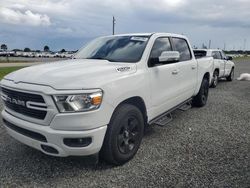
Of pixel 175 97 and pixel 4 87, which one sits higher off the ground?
pixel 4 87

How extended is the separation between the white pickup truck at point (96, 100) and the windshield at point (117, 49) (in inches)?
0.6

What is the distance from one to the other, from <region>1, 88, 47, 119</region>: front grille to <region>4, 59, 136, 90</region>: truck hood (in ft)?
0.54

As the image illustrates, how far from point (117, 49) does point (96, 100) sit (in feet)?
5.53

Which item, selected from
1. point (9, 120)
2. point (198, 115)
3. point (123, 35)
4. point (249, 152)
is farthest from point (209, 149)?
point (9, 120)

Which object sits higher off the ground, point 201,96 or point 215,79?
point 201,96

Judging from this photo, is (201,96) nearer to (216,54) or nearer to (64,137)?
(64,137)

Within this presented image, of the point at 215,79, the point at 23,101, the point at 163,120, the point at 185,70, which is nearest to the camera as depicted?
the point at 23,101

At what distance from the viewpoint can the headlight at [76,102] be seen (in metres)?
2.83

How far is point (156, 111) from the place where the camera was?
13.7 ft

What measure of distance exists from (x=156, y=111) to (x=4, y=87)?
230cm

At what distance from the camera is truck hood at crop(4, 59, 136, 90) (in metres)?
2.92

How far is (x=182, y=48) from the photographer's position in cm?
542

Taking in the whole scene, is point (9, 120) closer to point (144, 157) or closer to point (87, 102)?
point (87, 102)

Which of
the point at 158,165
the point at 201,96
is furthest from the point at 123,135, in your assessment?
the point at 201,96
